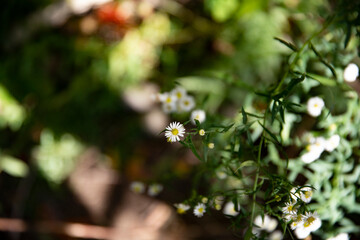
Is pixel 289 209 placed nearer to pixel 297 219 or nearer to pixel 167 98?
pixel 297 219

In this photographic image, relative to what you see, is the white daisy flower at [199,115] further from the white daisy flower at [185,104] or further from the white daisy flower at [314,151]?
the white daisy flower at [314,151]

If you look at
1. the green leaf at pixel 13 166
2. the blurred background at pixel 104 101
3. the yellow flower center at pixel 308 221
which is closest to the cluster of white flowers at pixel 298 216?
the yellow flower center at pixel 308 221

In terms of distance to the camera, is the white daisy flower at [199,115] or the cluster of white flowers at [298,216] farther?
the white daisy flower at [199,115]

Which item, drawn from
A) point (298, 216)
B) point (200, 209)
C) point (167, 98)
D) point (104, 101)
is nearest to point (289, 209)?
point (298, 216)

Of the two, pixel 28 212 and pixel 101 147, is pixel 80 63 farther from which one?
pixel 28 212

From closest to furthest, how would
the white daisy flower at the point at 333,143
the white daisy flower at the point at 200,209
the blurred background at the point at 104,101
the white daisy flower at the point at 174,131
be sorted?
the white daisy flower at the point at 174,131 < the white daisy flower at the point at 200,209 < the white daisy flower at the point at 333,143 < the blurred background at the point at 104,101

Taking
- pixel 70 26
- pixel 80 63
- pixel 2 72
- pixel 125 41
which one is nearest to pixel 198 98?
pixel 125 41
